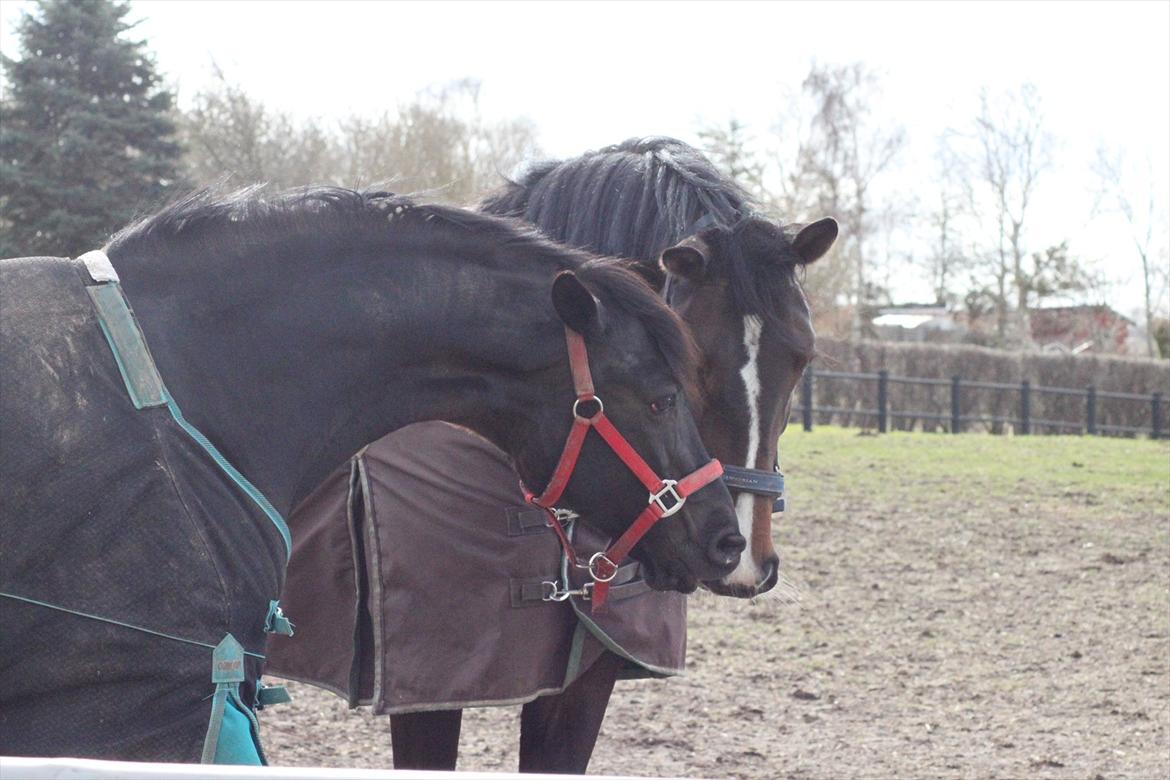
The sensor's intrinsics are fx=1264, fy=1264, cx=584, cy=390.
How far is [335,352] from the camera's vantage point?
239 cm

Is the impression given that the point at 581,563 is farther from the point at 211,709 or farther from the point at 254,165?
the point at 254,165

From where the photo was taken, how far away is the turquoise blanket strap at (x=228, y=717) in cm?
205

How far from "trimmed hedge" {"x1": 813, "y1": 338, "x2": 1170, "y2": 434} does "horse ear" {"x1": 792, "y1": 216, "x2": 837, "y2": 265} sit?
16.4 m

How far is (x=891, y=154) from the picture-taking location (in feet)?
112

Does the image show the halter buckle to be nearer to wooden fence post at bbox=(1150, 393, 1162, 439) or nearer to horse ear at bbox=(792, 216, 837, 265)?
horse ear at bbox=(792, 216, 837, 265)

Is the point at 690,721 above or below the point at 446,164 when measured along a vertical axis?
below

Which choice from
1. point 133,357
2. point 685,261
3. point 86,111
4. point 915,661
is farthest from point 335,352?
point 86,111

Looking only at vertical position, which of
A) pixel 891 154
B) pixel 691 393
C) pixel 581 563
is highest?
pixel 891 154

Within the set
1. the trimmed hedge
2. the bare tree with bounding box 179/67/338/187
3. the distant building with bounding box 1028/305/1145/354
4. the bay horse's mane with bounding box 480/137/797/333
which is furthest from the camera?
the distant building with bounding box 1028/305/1145/354

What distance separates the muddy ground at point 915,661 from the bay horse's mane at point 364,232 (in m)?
1.24

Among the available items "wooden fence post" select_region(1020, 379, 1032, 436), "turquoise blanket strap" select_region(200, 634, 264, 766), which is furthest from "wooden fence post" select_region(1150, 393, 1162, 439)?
"turquoise blanket strap" select_region(200, 634, 264, 766)

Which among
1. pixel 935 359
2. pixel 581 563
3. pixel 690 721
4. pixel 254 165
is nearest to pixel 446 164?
pixel 254 165

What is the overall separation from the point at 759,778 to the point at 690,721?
0.77 m

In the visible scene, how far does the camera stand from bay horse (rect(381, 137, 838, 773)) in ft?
9.46
